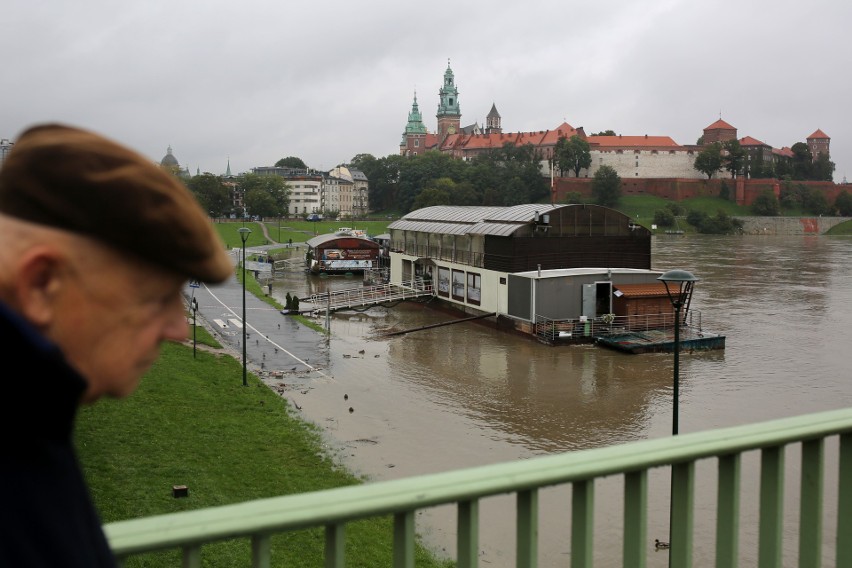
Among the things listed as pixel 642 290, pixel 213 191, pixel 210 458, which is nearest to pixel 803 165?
pixel 213 191

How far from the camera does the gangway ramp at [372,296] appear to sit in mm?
33812

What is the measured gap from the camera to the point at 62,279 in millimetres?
1048

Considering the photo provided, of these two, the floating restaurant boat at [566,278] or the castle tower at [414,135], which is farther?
the castle tower at [414,135]

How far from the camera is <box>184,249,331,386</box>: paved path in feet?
74.8

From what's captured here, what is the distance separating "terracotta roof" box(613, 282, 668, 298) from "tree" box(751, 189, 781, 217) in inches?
3274

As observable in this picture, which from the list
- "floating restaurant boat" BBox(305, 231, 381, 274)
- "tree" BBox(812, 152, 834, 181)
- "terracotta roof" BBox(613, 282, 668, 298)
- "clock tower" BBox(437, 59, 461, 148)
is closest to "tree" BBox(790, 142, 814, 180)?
"tree" BBox(812, 152, 834, 181)

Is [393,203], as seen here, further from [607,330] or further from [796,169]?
[607,330]

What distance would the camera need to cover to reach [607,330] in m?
27.7

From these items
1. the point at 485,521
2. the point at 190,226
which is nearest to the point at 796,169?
the point at 485,521

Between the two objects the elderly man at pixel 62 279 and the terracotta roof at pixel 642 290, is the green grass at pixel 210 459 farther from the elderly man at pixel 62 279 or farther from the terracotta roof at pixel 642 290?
the terracotta roof at pixel 642 290

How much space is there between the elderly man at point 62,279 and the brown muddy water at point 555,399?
511cm

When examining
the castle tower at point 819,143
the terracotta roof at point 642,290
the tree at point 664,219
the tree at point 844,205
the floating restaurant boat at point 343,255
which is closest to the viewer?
the terracotta roof at point 642,290

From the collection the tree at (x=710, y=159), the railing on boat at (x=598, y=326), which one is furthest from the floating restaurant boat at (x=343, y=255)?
the tree at (x=710, y=159)

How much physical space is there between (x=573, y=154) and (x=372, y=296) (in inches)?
3105
